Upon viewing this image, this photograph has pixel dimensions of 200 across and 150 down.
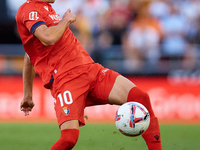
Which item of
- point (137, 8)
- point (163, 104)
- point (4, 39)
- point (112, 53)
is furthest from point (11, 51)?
point (163, 104)

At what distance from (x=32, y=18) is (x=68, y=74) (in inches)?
27.6

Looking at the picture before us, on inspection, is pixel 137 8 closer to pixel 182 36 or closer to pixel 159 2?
pixel 159 2

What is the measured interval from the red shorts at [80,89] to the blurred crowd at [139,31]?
5953mm

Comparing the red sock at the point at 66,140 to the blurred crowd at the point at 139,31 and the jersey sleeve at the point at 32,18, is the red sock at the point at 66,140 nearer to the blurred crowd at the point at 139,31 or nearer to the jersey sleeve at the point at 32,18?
the jersey sleeve at the point at 32,18

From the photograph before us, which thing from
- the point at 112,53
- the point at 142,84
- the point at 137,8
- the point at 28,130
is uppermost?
the point at 137,8

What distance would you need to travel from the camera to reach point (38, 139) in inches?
263

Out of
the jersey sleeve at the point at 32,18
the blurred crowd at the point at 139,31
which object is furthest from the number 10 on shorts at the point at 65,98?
the blurred crowd at the point at 139,31

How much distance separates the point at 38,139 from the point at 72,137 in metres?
3.03

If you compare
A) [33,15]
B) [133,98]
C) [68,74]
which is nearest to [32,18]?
[33,15]

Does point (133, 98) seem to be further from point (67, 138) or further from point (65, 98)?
point (67, 138)

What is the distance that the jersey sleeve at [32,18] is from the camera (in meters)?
3.89

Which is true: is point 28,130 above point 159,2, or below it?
below

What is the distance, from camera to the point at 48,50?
165 inches

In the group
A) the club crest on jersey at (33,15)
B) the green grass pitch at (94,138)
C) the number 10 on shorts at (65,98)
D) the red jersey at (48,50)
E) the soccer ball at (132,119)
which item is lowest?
the green grass pitch at (94,138)
